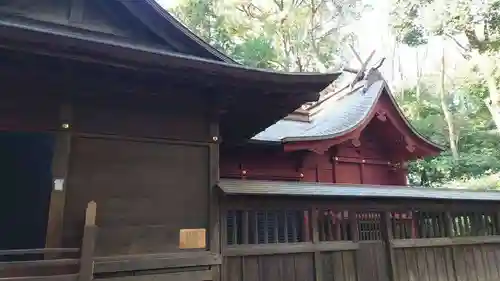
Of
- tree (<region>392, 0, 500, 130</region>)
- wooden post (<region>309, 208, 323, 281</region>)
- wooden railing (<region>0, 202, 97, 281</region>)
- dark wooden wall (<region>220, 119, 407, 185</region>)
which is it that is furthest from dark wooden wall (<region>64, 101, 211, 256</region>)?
tree (<region>392, 0, 500, 130</region>)

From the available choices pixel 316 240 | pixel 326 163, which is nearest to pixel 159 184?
pixel 316 240

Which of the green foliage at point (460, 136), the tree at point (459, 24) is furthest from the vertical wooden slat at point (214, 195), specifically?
the green foliage at point (460, 136)

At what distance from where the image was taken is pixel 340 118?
Result: 9.73 metres

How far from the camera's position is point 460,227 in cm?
731

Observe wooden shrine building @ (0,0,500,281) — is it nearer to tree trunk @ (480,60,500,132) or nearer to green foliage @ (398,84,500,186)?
tree trunk @ (480,60,500,132)

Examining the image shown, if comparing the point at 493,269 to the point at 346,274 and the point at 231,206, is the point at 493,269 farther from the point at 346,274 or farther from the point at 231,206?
the point at 231,206

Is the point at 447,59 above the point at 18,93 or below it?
above

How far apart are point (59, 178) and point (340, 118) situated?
7.10 metres

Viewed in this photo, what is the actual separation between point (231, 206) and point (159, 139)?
128cm

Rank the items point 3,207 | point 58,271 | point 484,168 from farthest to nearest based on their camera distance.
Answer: point 484,168, point 3,207, point 58,271

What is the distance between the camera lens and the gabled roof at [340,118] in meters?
8.41

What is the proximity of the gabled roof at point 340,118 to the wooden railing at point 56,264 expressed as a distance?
4349 millimetres

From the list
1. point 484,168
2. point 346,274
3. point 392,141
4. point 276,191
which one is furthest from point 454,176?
point 276,191

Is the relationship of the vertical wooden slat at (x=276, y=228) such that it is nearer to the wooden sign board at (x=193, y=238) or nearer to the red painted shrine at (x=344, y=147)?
the wooden sign board at (x=193, y=238)
